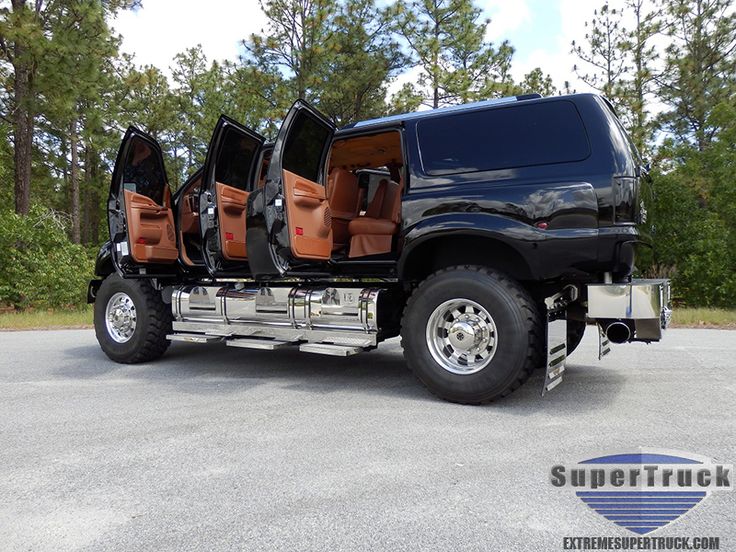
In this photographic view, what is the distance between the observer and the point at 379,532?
7.58 feet

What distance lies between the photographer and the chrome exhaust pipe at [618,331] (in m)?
4.09

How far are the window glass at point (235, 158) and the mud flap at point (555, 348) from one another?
11.6 ft

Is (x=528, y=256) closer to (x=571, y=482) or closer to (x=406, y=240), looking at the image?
(x=406, y=240)

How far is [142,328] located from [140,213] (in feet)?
4.10

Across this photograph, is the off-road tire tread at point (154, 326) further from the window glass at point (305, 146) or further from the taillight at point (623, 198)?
the taillight at point (623, 198)

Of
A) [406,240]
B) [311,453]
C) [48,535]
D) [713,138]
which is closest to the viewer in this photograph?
[48,535]

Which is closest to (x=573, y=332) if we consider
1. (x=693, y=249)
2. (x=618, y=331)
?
(x=618, y=331)

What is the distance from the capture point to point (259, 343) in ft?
17.4

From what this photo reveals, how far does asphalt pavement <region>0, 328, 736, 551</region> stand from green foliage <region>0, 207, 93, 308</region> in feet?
39.3

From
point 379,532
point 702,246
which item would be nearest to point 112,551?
point 379,532

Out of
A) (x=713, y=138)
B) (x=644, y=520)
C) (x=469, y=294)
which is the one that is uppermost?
(x=713, y=138)

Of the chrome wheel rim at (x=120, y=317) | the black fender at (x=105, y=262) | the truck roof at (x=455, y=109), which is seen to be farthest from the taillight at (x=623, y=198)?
the black fender at (x=105, y=262)

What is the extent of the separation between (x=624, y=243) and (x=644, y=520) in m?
2.03

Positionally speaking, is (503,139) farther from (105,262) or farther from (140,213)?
(105,262)
